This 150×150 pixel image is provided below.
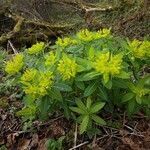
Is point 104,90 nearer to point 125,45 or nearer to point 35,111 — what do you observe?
point 125,45

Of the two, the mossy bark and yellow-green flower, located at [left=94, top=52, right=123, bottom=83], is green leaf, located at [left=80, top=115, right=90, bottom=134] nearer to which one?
yellow-green flower, located at [left=94, top=52, right=123, bottom=83]

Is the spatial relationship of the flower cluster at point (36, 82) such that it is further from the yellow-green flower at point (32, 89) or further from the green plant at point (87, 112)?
the green plant at point (87, 112)

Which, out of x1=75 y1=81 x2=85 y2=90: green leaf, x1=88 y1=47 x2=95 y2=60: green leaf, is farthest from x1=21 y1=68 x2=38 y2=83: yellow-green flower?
x1=88 y1=47 x2=95 y2=60: green leaf

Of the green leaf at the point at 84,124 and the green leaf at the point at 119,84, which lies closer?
the green leaf at the point at 119,84

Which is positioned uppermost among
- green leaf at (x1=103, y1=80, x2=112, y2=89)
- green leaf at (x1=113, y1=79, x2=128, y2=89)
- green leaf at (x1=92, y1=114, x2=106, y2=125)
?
green leaf at (x1=103, y1=80, x2=112, y2=89)

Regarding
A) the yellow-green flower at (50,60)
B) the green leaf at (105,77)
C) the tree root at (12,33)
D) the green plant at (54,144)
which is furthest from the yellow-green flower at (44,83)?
the tree root at (12,33)

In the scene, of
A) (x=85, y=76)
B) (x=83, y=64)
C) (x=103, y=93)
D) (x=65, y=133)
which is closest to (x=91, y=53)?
(x=83, y=64)
